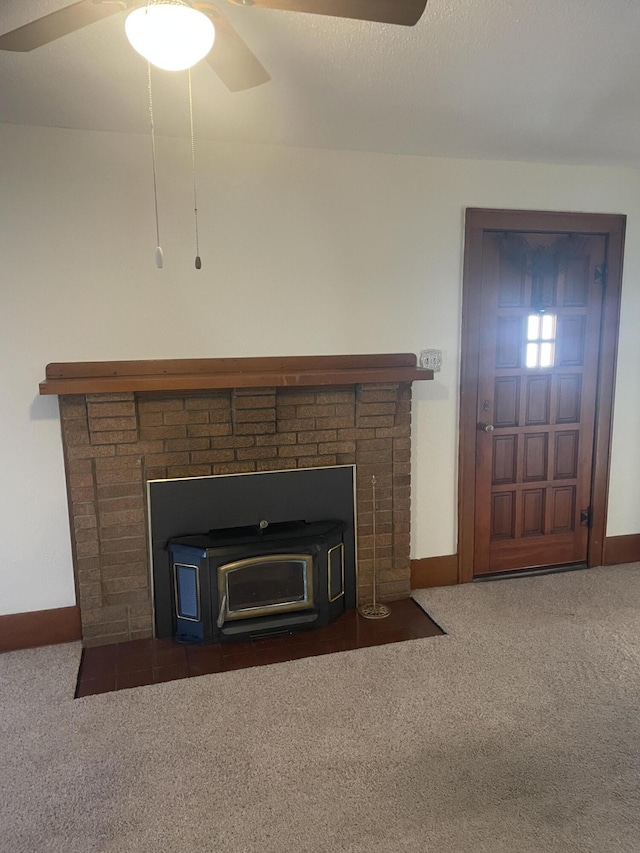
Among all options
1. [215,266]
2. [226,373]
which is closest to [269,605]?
[226,373]

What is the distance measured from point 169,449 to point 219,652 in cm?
99

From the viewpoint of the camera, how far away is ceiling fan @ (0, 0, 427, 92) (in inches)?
52.9

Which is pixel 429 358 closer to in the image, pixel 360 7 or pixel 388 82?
pixel 388 82

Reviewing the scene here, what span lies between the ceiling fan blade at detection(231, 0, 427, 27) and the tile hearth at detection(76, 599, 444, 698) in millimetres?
2430

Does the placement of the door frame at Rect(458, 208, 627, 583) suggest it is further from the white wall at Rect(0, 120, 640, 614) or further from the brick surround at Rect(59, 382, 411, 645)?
the brick surround at Rect(59, 382, 411, 645)

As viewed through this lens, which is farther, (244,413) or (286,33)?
(244,413)

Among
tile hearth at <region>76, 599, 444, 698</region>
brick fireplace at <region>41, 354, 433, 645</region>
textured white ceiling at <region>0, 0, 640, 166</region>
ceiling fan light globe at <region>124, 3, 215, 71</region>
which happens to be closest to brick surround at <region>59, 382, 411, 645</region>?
brick fireplace at <region>41, 354, 433, 645</region>

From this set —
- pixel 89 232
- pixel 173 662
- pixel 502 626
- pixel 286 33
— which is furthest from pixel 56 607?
pixel 286 33

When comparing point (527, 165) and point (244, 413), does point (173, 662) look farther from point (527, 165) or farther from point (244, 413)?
point (527, 165)

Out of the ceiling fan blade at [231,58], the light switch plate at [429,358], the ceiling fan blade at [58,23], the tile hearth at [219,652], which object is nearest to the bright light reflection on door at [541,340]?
the light switch plate at [429,358]

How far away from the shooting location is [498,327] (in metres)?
3.30

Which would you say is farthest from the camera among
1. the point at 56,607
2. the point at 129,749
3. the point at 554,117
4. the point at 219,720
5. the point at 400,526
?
the point at 400,526

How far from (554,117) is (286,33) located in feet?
4.37

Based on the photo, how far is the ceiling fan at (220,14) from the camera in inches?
52.9
